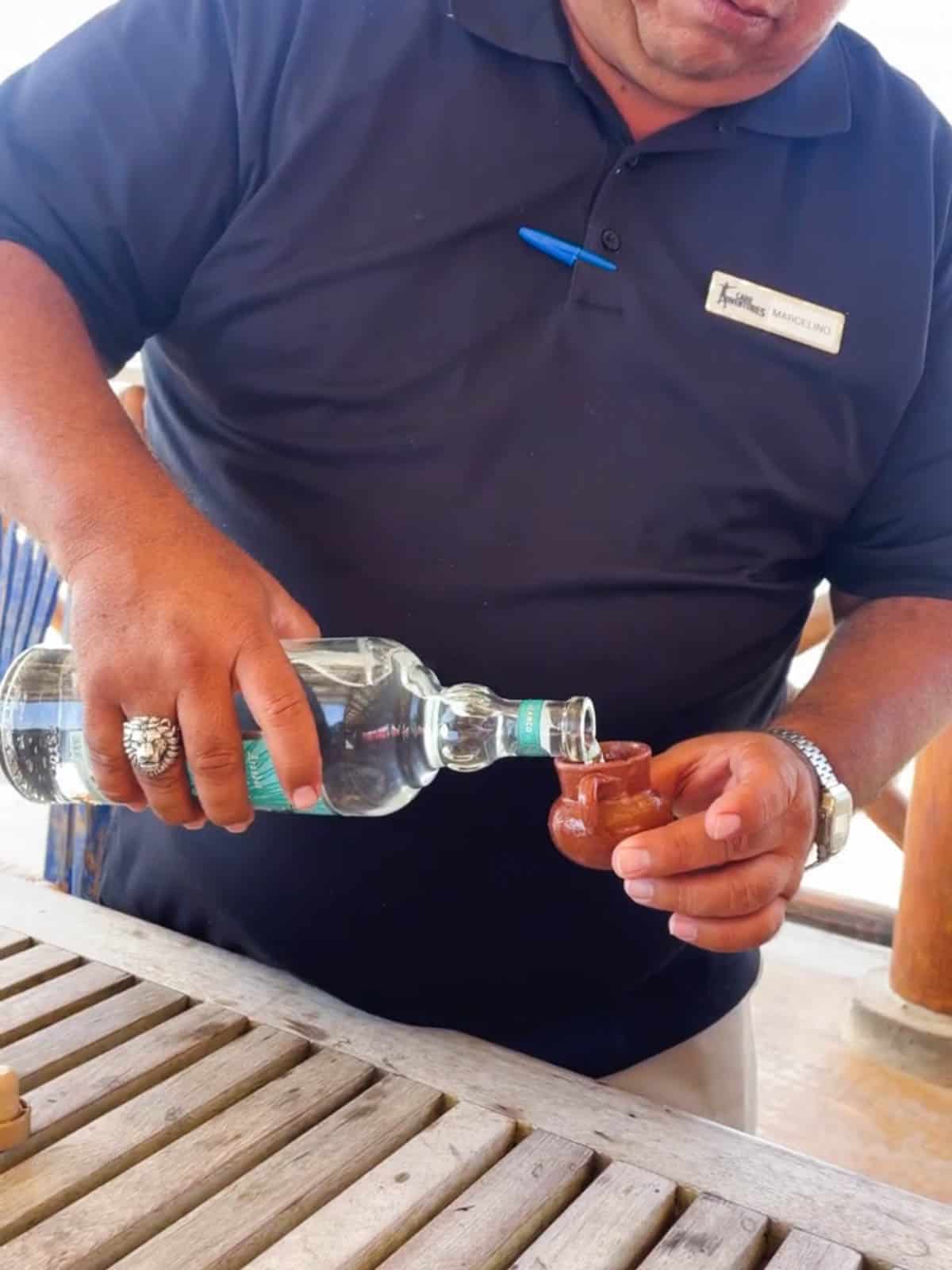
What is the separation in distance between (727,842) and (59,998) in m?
0.45

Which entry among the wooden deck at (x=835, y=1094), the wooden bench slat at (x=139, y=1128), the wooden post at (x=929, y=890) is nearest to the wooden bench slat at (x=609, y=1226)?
the wooden bench slat at (x=139, y=1128)

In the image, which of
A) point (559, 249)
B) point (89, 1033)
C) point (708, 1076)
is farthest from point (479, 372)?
point (708, 1076)

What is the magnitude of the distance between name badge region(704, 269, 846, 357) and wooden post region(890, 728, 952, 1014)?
1.20m

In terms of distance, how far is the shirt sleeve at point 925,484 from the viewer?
3.74 feet

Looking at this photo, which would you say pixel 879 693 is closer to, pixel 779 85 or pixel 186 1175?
pixel 779 85

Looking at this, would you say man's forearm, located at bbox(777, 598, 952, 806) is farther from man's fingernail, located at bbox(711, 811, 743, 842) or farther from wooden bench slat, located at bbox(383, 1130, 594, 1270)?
wooden bench slat, located at bbox(383, 1130, 594, 1270)

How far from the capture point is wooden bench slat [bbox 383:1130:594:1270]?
2.00 ft

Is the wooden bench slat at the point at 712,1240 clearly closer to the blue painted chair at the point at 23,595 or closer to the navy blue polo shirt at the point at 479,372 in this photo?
the navy blue polo shirt at the point at 479,372

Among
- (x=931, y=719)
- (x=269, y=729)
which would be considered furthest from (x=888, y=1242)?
(x=931, y=719)

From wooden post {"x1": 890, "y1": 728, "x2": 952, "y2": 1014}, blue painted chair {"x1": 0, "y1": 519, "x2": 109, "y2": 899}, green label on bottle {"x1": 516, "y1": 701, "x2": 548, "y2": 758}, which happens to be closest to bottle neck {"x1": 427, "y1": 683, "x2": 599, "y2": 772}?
green label on bottle {"x1": 516, "y1": 701, "x2": 548, "y2": 758}

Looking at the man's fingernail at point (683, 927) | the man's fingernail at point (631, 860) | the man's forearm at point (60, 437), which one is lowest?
the man's fingernail at point (683, 927)

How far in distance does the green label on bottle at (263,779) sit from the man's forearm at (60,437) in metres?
0.15

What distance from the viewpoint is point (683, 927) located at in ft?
2.70

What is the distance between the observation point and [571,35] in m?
1.06
